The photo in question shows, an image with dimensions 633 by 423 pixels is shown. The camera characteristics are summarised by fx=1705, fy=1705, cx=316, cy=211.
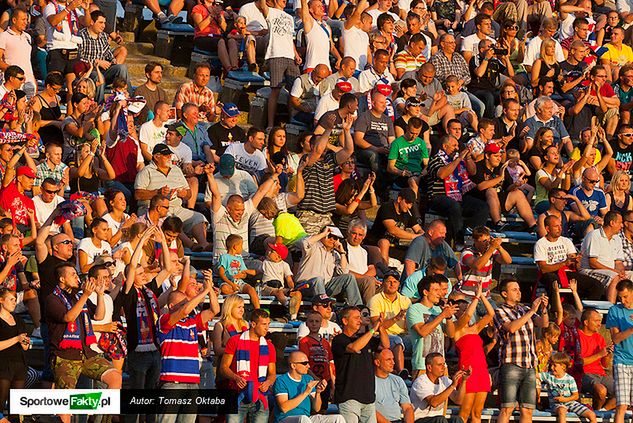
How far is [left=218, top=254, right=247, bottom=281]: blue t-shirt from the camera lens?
17.2m

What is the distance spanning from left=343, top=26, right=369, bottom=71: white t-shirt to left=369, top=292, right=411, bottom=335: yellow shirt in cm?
522

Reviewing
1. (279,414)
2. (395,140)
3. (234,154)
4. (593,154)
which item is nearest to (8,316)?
(279,414)

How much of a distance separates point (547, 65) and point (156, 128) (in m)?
6.36

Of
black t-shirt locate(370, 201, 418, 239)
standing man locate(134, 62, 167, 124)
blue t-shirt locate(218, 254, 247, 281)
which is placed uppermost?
standing man locate(134, 62, 167, 124)

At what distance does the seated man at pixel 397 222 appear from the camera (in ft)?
61.9

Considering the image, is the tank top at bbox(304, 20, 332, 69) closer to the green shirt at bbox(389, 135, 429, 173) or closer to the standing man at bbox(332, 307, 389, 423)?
the green shirt at bbox(389, 135, 429, 173)

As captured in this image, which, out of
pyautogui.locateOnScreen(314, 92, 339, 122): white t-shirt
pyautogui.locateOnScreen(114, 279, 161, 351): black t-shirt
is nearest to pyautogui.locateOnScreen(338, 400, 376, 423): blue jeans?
pyautogui.locateOnScreen(114, 279, 161, 351): black t-shirt

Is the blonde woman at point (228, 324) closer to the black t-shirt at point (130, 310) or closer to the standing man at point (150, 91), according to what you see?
the black t-shirt at point (130, 310)

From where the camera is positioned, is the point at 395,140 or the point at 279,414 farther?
the point at 395,140

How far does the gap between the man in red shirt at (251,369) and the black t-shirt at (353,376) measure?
69 centimetres

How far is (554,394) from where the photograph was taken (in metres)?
17.6

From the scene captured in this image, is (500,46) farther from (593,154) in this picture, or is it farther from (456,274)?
(456,274)

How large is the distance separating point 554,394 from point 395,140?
3.96 metres

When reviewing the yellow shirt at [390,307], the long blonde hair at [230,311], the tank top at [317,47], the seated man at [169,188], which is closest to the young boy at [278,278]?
the yellow shirt at [390,307]
